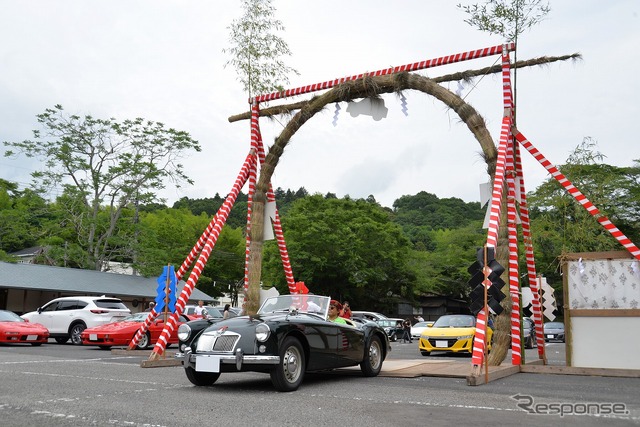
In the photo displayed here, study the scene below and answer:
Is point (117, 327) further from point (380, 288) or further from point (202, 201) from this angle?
point (202, 201)

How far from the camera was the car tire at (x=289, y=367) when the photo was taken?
327 inches

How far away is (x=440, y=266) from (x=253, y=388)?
5019cm

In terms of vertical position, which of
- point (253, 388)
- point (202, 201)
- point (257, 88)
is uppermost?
point (202, 201)

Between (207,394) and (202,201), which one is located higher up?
(202,201)

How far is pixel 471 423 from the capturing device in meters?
6.06

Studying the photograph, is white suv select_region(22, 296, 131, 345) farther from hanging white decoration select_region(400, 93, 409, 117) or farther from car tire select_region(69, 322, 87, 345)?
hanging white decoration select_region(400, 93, 409, 117)

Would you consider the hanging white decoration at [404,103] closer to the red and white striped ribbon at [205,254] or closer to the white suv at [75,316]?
the red and white striped ribbon at [205,254]

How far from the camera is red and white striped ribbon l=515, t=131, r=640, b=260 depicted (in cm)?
Answer: 1178

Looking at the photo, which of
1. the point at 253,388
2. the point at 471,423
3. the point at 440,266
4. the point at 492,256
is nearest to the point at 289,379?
the point at 253,388

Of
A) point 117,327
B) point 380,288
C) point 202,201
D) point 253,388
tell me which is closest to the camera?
point 253,388

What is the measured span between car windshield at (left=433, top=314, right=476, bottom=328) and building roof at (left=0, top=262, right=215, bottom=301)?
65.3 ft

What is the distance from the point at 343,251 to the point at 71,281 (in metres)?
18.8

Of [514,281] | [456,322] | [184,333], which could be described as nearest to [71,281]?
[456,322]

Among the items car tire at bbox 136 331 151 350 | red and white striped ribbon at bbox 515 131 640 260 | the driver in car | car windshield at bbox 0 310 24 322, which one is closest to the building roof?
car windshield at bbox 0 310 24 322
